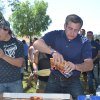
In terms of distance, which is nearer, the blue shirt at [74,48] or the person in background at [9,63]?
the blue shirt at [74,48]

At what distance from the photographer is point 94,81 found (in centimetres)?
1015

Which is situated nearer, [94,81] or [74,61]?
[74,61]

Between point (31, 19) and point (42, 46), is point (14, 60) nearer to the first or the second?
point (42, 46)

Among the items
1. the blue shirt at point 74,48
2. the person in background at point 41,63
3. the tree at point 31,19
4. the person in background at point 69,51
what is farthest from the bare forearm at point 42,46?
the tree at point 31,19

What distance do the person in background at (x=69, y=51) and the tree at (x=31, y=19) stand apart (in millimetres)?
51116

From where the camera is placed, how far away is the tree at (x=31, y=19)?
186ft

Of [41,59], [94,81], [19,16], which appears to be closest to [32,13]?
[19,16]

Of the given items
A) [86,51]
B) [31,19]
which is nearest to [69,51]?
[86,51]

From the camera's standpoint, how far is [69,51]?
14.0ft

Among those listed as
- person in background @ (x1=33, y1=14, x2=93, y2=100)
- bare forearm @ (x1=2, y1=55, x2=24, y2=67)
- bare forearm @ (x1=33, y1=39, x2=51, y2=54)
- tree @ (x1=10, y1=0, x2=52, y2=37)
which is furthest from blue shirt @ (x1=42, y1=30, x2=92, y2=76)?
tree @ (x1=10, y1=0, x2=52, y2=37)

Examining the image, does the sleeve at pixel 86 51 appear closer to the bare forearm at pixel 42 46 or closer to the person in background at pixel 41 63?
the bare forearm at pixel 42 46

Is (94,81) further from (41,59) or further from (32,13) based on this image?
(32,13)

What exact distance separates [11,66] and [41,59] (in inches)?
60.7

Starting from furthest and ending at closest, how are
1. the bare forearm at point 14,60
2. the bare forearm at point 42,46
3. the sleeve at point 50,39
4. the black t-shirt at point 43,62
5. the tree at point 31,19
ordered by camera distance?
the tree at point 31,19 → the black t-shirt at point 43,62 → the bare forearm at point 14,60 → the sleeve at point 50,39 → the bare forearm at point 42,46
